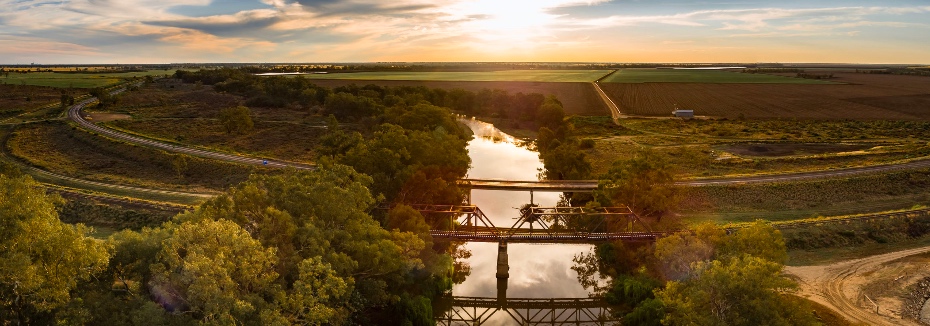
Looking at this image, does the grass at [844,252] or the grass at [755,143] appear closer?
the grass at [844,252]

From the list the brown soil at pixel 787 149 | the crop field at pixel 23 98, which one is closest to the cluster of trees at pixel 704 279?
the brown soil at pixel 787 149

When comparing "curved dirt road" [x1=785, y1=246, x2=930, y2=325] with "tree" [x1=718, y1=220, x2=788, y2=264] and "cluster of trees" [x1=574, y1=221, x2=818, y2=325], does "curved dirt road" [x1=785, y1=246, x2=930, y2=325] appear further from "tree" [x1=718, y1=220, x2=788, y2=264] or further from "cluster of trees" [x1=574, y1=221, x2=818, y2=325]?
"tree" [x1=718, y1=220, x2=788, y2=264]

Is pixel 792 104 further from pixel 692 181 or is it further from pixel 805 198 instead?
pixel 692 181

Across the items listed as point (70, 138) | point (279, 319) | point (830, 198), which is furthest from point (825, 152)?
point (70, 138)

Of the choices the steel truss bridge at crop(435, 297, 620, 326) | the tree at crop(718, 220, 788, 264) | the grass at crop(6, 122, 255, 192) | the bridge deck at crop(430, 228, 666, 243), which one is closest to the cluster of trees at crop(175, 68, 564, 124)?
the grass at crop(6, 122, 255, 192)

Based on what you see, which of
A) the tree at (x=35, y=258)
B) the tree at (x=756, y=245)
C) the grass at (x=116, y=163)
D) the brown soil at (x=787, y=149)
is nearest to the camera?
the tree at (x=35, y=258)

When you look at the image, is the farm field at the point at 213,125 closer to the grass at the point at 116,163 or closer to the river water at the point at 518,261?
the grass at the point at 116,163
